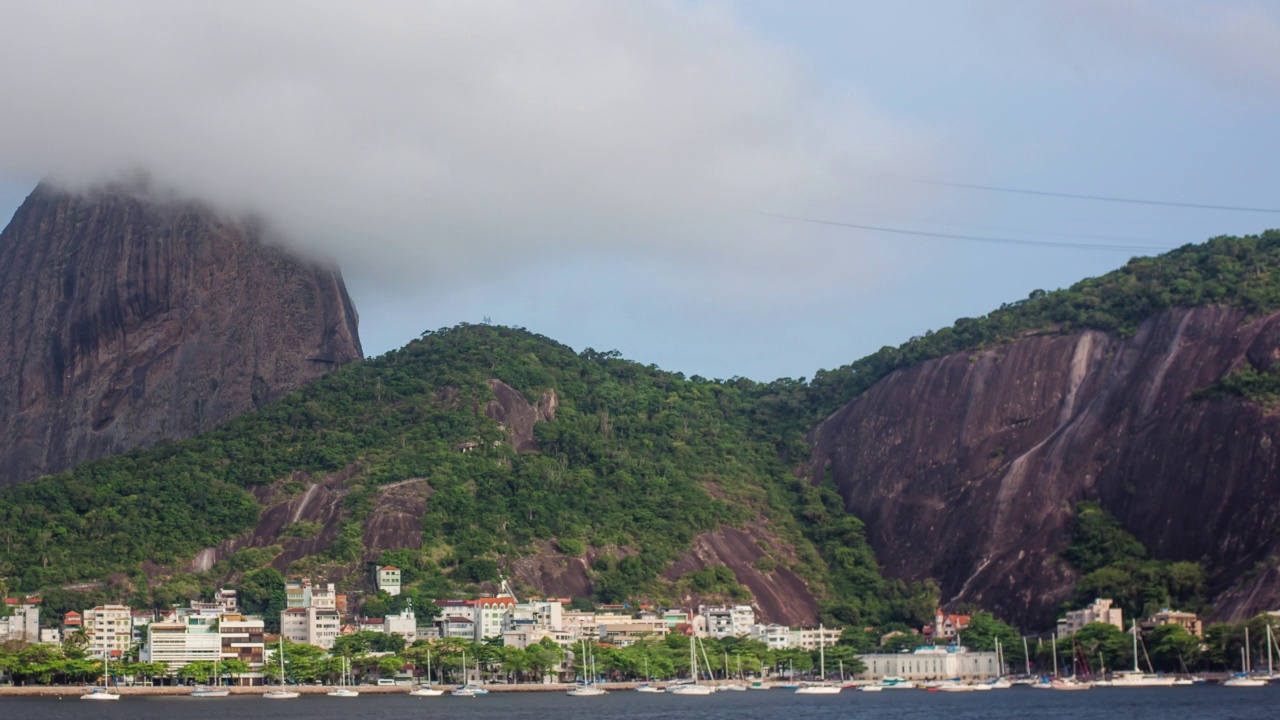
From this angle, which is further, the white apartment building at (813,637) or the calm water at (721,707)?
the white apartment building at (813,637)

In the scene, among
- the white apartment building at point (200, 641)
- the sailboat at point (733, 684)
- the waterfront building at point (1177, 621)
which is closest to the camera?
the waterfront building at point (1177, 621)

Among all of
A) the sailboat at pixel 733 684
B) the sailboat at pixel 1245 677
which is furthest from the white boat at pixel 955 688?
the sailboat at pixel 1245 677

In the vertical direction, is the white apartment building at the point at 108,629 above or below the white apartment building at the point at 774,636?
above

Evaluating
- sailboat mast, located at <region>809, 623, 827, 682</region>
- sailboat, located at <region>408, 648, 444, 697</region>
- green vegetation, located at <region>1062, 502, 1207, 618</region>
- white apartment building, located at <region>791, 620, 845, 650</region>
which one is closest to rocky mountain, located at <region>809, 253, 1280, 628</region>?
green vegetation, located at <region>1062, 502, 1207, 618</region>

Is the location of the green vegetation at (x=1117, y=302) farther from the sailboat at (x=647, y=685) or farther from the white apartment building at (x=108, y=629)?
the white apartment building at (x=108, y=629)

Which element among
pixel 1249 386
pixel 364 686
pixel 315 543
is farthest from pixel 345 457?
pixel 1249 386

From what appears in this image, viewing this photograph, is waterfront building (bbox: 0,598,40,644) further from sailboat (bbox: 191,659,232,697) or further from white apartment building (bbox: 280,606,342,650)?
white apartment building (bbox: 280,606,342,650)
